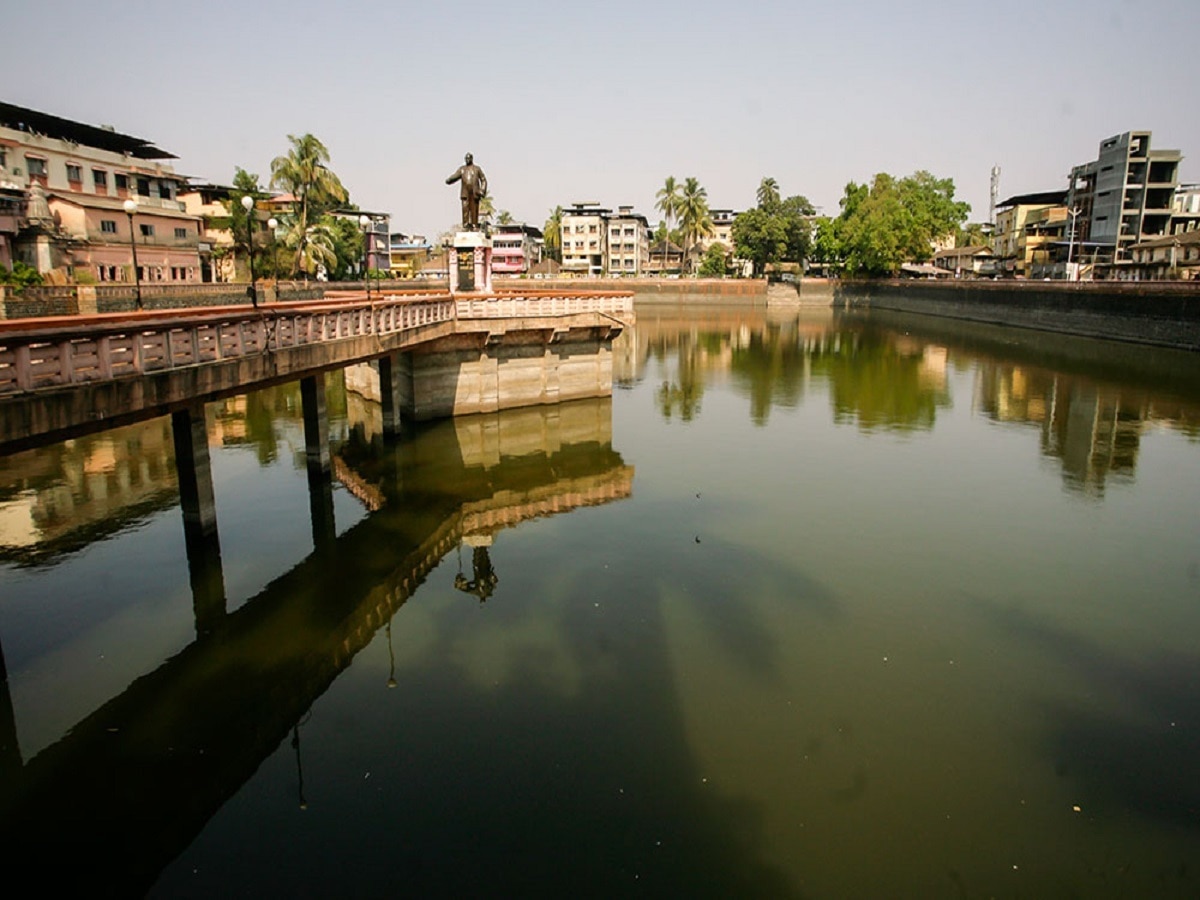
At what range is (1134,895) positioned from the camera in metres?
9.66

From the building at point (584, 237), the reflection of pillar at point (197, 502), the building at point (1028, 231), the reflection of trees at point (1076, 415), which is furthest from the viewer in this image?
the building at point (584, 237)

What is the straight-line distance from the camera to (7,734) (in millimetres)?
12828

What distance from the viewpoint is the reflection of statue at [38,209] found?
51250mm

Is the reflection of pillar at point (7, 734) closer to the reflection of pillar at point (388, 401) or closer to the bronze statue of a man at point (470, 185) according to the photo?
the reflection of pillar at point (388, 401)

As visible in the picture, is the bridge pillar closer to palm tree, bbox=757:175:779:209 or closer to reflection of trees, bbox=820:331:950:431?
reflection of trees, bbox=820:331:950:431

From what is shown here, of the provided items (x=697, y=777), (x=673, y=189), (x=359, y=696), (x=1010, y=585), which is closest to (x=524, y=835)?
(x=697, y=777)

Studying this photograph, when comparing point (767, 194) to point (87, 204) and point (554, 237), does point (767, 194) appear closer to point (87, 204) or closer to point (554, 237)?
point (554, 237)

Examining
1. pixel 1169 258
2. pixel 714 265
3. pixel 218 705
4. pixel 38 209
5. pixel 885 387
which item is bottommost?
pixel 218 705

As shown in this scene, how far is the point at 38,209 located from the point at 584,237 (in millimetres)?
98241

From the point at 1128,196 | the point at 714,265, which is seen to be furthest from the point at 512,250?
the point at 1128,196

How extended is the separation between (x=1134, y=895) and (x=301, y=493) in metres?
23.9

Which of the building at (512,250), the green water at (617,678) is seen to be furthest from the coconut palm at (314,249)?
the green water at (617,678)

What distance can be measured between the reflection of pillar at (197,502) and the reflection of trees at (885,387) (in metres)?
28.1

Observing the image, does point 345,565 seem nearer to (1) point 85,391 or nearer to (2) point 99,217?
(1) point 85,391
